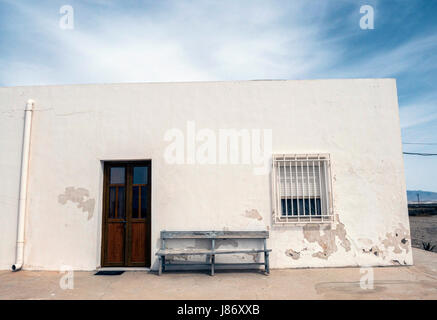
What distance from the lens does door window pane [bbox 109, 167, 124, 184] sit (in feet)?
19.7

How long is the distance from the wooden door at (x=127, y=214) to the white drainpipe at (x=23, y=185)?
5.15ft

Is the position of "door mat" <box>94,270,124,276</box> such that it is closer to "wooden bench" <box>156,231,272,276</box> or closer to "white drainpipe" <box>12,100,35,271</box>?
"wooden bench" <box>156,231,272,276</box>

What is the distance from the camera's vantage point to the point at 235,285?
4727 mm

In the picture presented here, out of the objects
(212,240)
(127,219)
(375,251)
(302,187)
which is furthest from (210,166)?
(375,251)

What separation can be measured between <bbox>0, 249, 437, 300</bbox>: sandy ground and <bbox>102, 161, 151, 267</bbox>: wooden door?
0.46m

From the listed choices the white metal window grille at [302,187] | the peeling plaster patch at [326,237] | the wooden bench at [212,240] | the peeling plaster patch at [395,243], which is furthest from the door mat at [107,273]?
the peeling plaster patch at [395,243]

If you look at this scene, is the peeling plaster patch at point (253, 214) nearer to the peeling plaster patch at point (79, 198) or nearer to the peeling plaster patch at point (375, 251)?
the peeling plaster patch at point (375, 251)

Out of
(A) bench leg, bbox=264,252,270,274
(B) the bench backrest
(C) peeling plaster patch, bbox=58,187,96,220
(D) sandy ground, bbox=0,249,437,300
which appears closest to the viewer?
(D) sandy ground, bbox=0,249,437,300

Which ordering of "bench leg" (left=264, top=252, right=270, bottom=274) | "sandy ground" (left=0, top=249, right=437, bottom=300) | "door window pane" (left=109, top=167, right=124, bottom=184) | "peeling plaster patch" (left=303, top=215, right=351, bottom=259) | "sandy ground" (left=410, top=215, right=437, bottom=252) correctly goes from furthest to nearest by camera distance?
"sandy ground" (left=410, top=215, right=437, bottom=252) < "door window pane" (left=109, top=167, right=124, bottom=184) < "peeling plaster patch" (left=303, top=215, right=351, bottom=259) < "bench leg" (left=264, top=252, right=270, bottom=274) < "sandy ground" (left=0, top=249, right=437, bottom=300)

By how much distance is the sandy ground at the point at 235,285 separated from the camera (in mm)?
4258

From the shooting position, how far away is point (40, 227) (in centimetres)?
577

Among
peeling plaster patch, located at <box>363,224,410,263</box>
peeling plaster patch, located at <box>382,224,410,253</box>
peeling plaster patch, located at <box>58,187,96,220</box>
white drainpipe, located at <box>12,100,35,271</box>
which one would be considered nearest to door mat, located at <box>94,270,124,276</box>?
peeling plaster patch, located at <box>58,187,96,220</box>
